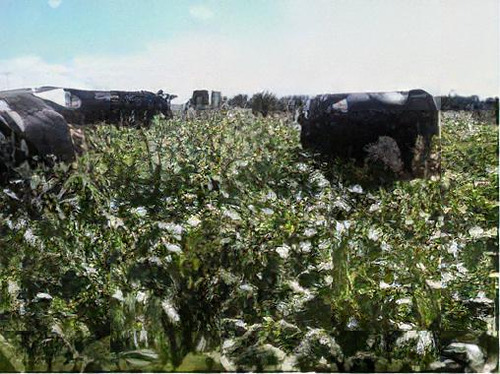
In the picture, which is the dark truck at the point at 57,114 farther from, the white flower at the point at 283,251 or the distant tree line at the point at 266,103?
the white flower at the point at 283,251

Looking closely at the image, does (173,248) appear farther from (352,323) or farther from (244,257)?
(352,323)

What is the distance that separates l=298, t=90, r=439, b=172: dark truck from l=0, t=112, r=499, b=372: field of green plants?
8 cm

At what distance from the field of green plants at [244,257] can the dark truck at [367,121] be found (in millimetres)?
76

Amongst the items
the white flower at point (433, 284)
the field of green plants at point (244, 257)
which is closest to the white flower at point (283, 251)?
the field of green plants at point (244, 257)

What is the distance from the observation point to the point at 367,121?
3.46 m

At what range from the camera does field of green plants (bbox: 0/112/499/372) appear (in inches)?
135

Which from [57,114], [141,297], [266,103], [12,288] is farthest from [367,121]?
[12,288]

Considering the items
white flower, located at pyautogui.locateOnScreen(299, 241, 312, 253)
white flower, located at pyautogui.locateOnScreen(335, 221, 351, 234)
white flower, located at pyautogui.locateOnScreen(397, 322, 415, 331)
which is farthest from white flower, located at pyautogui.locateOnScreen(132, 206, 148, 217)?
white flower, located at pyautogui.locateOnScreen(397, 322, 415, 331)

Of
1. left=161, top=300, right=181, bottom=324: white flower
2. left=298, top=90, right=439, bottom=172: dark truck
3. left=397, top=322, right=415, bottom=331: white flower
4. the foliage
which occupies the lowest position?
left=397, top=322, right=415, bottom=331: white flower

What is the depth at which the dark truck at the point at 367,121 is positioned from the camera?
3.43 metres

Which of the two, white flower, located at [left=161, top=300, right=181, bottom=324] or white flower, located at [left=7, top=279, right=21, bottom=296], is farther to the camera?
white flower, located at [left=7, top=279, right=21, bottom=296]

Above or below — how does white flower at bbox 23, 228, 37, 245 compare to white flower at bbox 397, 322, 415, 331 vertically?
above

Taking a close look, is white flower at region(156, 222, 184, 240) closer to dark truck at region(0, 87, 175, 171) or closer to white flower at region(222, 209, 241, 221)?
white flower at region(222, 209, 241, 221)

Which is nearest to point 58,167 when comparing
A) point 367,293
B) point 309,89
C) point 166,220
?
point 166,220
